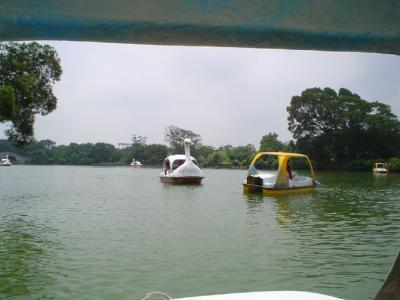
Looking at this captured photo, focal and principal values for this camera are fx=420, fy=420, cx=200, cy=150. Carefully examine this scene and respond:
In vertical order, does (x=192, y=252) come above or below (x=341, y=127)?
below

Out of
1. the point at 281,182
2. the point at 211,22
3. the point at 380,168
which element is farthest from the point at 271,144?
the point at 211,22

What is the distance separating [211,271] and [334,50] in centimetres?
403

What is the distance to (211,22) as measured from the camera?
0.87m

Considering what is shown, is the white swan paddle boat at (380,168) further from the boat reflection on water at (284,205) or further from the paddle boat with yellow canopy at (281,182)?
the boat reflection on water at (284,205)

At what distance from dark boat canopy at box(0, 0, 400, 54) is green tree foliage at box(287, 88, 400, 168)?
143ft

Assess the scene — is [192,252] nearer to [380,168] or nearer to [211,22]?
[211,22]

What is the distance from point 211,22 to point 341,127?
151 feet

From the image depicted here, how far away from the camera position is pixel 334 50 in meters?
1.00

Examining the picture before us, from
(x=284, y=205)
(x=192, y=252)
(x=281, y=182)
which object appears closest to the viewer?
(x=192, y=252)

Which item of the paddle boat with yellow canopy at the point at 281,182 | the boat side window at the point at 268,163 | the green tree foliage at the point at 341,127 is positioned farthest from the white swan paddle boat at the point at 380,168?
the paddle boat with yellow canopy at the point at 281,182

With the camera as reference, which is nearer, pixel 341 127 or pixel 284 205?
pixel 284 205

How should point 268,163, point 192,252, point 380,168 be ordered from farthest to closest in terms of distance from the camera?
point 268,163, point 380,168, point 192,252

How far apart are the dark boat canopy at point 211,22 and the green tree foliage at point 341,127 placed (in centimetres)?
4361

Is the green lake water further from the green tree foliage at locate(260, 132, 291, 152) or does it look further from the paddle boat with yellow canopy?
the green tree foliage at locate(260, 132, 291, 152)
